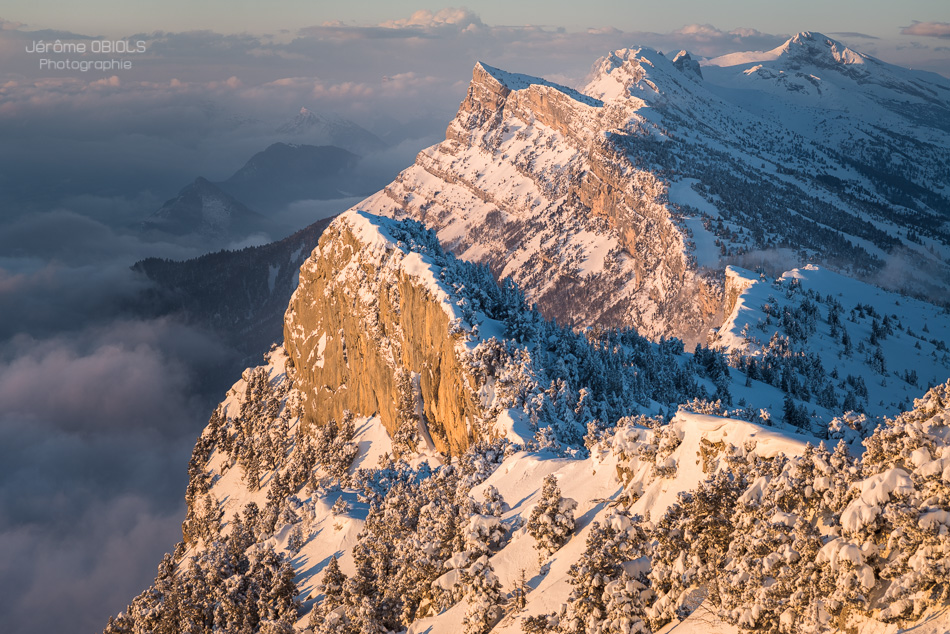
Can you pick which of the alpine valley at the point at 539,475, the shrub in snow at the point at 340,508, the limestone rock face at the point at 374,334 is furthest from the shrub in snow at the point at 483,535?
the limestone rock face at the point at 374,334

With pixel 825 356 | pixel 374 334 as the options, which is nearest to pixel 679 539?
pixel 374 334

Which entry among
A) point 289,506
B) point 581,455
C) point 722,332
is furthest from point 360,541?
point 722,332

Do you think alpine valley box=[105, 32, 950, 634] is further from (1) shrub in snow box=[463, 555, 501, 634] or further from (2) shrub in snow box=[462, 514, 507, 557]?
(2) shrub in snow box=[462, 514, 507, 557]

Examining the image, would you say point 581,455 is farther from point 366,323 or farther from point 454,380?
point 366,323

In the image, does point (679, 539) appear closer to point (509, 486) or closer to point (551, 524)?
point (551, 524)

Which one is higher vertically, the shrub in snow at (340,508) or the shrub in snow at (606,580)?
the shrub in snow at (606,580)

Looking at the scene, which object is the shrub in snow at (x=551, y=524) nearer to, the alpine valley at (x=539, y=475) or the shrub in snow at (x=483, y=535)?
the alpine valley at (x=539, y=475)

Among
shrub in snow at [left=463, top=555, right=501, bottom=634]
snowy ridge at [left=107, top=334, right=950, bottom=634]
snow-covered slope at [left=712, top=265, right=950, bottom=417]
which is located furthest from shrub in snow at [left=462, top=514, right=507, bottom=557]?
snow-covered slope at [left=712, top=265, right=950, bottom=417]
